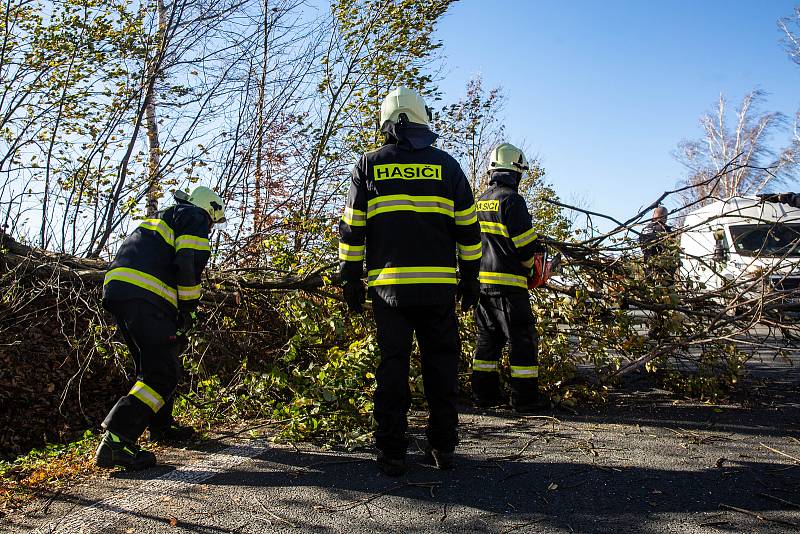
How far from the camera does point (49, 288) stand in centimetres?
646

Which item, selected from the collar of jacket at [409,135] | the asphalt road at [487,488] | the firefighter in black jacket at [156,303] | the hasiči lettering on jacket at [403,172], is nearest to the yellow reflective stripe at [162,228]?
the firefighter in black jacket at [156,303]

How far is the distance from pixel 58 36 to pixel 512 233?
6.10 meters

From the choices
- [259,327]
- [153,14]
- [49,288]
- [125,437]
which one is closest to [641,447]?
[125,437]

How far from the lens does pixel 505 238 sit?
214 inches

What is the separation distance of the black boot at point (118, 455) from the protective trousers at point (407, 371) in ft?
4.71

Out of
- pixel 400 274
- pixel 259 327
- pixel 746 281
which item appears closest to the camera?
pixel 400 274

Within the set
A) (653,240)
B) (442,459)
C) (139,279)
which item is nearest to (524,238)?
(653,240)

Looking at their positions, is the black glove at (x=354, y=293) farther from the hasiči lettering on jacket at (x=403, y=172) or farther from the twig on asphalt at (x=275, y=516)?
the twig on asphalt at (x=275, y=516)

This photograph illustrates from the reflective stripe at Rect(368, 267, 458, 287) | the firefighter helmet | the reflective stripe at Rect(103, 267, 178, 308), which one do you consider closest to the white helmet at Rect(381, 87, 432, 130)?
the reflective stripe at Rect(368, 267, 458, 287)

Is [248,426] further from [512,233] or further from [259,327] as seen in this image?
[512,233]

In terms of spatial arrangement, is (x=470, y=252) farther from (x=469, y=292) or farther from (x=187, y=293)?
(x=187, y=293)

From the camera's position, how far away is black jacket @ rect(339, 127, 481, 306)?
375cm

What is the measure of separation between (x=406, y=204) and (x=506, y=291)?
1897 mm

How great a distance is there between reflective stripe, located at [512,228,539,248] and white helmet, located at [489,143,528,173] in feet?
1.95
